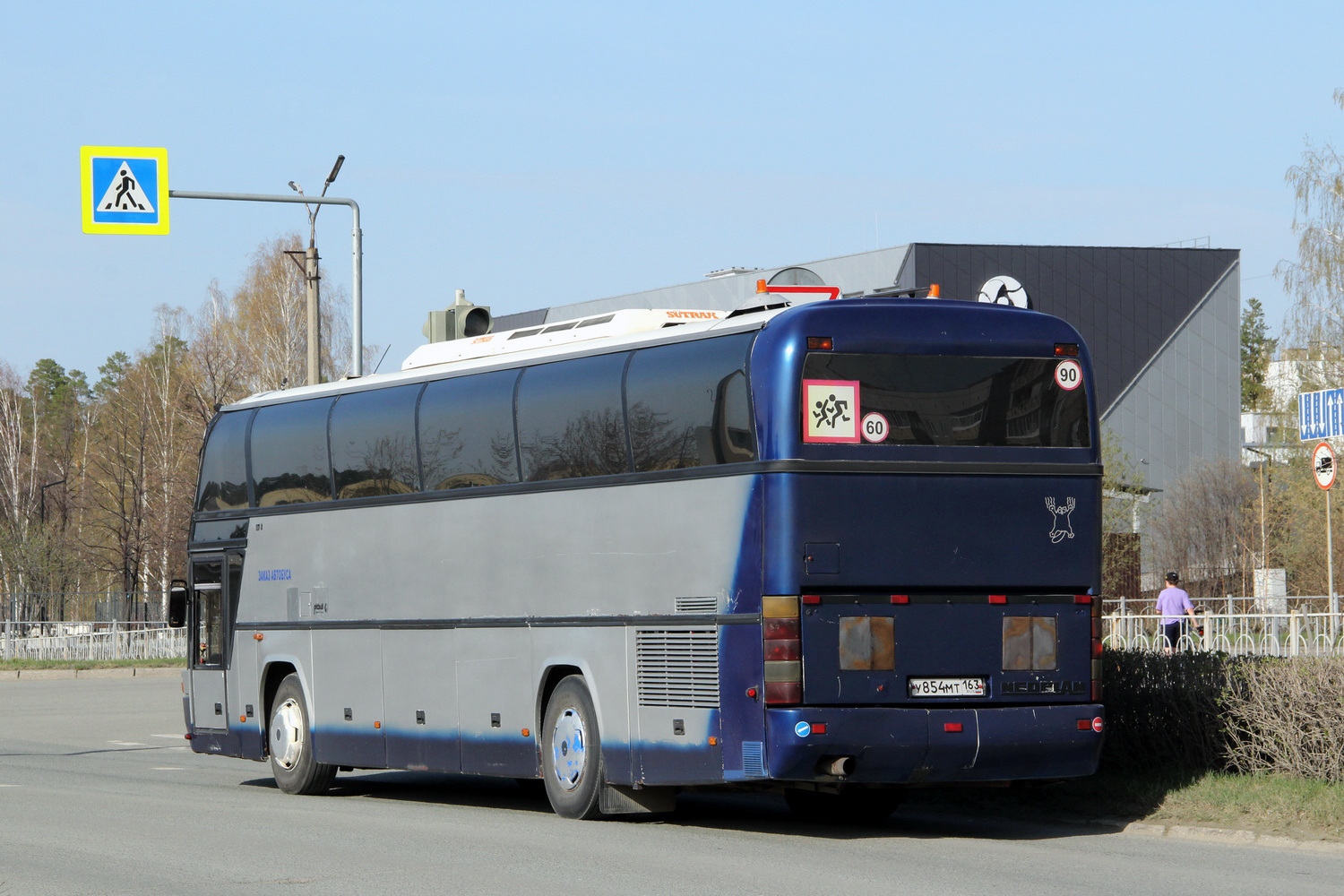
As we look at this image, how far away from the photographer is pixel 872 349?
12.1 metres

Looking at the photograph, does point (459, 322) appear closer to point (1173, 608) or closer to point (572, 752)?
point (572, 752)

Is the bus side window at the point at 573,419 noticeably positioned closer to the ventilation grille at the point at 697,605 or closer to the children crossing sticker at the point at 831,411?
the ventilation grille at the point at 697,605

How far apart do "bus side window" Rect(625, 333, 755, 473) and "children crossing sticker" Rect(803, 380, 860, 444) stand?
0.41m

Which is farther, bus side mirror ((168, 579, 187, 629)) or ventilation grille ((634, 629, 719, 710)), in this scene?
bus side mirror ((168, 579, 187, 629))

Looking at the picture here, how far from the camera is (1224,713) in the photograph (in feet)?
44.0

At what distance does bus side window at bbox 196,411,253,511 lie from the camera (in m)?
18.3

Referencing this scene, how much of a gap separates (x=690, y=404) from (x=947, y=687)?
2647mm

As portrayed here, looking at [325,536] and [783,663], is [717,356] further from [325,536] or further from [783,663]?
[325,536]

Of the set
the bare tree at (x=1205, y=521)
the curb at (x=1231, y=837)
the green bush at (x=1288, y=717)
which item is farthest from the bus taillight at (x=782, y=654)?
the bare tree at (x=1205, y=521)

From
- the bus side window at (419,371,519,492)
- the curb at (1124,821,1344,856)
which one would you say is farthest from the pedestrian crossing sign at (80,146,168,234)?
the curb at (1124,821,1344,856)

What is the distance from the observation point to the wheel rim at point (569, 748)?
538 inches

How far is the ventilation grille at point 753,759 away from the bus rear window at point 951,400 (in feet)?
6.80

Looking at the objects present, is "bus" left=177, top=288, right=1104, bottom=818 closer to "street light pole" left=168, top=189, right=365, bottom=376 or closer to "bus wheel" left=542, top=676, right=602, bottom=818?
"bus wheel" left=542, top=676, right=602, bottom=818

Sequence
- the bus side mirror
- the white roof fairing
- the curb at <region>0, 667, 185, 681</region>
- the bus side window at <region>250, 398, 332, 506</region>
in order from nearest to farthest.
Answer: the white roof fairing
the bus side window at <region>250, 398, 332, 506</region>
the bus side mirror
the curb at <region>0, 667, 185, 681</region>
